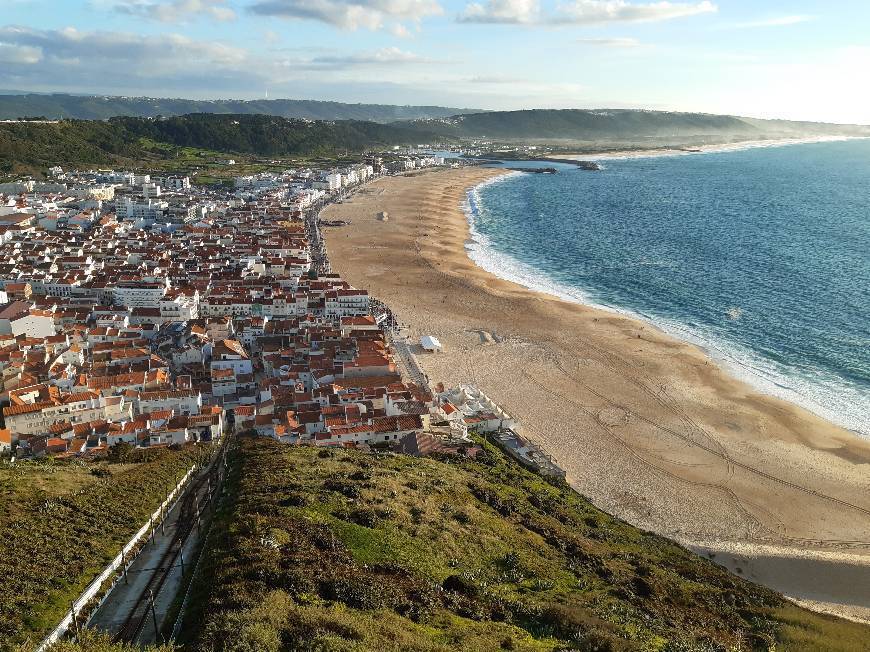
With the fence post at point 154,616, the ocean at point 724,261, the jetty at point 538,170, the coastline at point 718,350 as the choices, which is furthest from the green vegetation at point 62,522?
the jetty at point 538,170

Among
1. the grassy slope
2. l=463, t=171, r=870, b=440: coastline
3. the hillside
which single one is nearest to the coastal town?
the grassy slope

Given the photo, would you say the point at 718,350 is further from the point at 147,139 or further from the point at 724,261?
the point at 147,139

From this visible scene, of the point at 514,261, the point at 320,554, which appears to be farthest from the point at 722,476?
the point at 514,261

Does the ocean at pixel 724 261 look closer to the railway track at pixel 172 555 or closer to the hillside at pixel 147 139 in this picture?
the railway track at pixel 172 555

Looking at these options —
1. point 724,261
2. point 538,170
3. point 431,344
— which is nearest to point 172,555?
point 431,344

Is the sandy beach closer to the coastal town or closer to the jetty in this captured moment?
the coastal town

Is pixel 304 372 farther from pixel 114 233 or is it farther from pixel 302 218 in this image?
pixel 302 218
